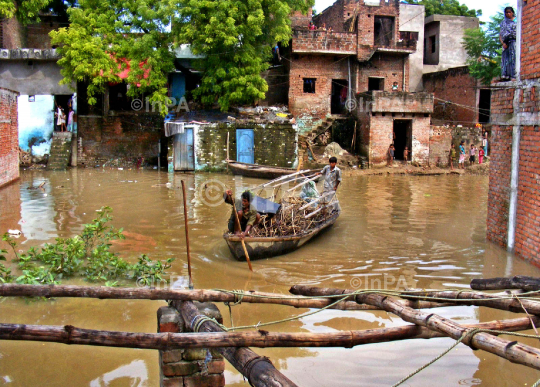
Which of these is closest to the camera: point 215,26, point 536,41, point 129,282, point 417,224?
point 129,282

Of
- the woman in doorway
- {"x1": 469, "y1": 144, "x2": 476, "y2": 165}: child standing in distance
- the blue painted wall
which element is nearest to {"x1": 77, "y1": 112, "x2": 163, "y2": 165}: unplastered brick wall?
the blue painted wall

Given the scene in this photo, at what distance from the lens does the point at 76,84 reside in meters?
23.7

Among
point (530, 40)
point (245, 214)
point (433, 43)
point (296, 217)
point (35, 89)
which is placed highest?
point (433, 43)

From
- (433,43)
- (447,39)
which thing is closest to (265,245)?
(447,39)

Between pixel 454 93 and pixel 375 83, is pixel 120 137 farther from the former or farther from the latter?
pixel 454 93

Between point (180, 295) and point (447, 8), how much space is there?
37.7 m

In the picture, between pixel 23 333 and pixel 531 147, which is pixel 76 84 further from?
pixel 23 333

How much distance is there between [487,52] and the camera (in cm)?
2719

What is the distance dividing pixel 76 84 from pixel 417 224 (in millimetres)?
18225

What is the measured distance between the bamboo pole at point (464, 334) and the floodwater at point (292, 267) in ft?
4.91

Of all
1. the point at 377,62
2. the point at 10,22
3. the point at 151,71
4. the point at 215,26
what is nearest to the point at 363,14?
the point at 377,62

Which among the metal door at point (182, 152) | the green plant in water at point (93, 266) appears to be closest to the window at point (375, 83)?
the metal door at point (182, 152)

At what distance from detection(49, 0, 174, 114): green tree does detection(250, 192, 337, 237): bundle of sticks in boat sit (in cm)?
1364

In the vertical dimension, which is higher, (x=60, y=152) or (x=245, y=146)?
(x=245, y=146)
